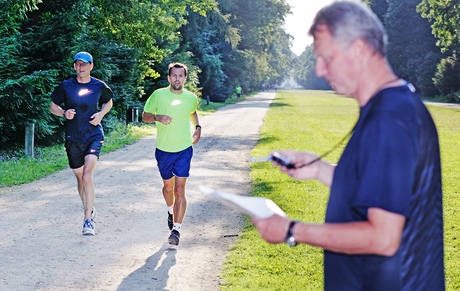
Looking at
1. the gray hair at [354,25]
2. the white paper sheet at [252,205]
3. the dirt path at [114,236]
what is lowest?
the dirt path at [114,236]

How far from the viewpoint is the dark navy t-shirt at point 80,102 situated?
8102 mm

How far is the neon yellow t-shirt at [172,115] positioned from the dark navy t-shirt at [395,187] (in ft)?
17.7

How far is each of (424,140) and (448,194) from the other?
10.3 meters

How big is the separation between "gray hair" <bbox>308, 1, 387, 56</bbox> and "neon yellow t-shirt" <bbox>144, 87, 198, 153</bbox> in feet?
17.9

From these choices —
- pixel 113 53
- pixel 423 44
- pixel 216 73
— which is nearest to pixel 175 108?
pixel 113 53

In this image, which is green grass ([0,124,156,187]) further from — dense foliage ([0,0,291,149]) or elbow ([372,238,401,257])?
elbow ([372,238,401,257])

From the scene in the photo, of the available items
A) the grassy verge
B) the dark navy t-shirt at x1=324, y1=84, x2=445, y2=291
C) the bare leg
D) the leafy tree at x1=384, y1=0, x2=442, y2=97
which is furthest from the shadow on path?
the leafy tree at x1=384, y1=0, x2=442, y2=97

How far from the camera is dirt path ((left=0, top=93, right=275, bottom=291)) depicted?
6.27 metres

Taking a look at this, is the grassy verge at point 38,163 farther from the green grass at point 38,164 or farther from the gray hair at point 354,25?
the gray hair at point 354,25

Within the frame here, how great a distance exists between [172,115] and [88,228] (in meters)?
1.86

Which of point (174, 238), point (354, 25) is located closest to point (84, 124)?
point (174, 238)

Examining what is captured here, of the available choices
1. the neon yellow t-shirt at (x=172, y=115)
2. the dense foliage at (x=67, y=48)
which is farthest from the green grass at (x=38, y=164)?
the neon yellow t-shirt at (x=172, y=115)

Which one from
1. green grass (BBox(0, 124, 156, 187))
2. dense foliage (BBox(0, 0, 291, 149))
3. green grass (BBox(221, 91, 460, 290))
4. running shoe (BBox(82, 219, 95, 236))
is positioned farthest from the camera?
dense foliage (BBox(0, 0, 291, 149))

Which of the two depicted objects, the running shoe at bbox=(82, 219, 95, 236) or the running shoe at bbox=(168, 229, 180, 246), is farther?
the running shoe at bbox=(82, 219, 95, 236)
